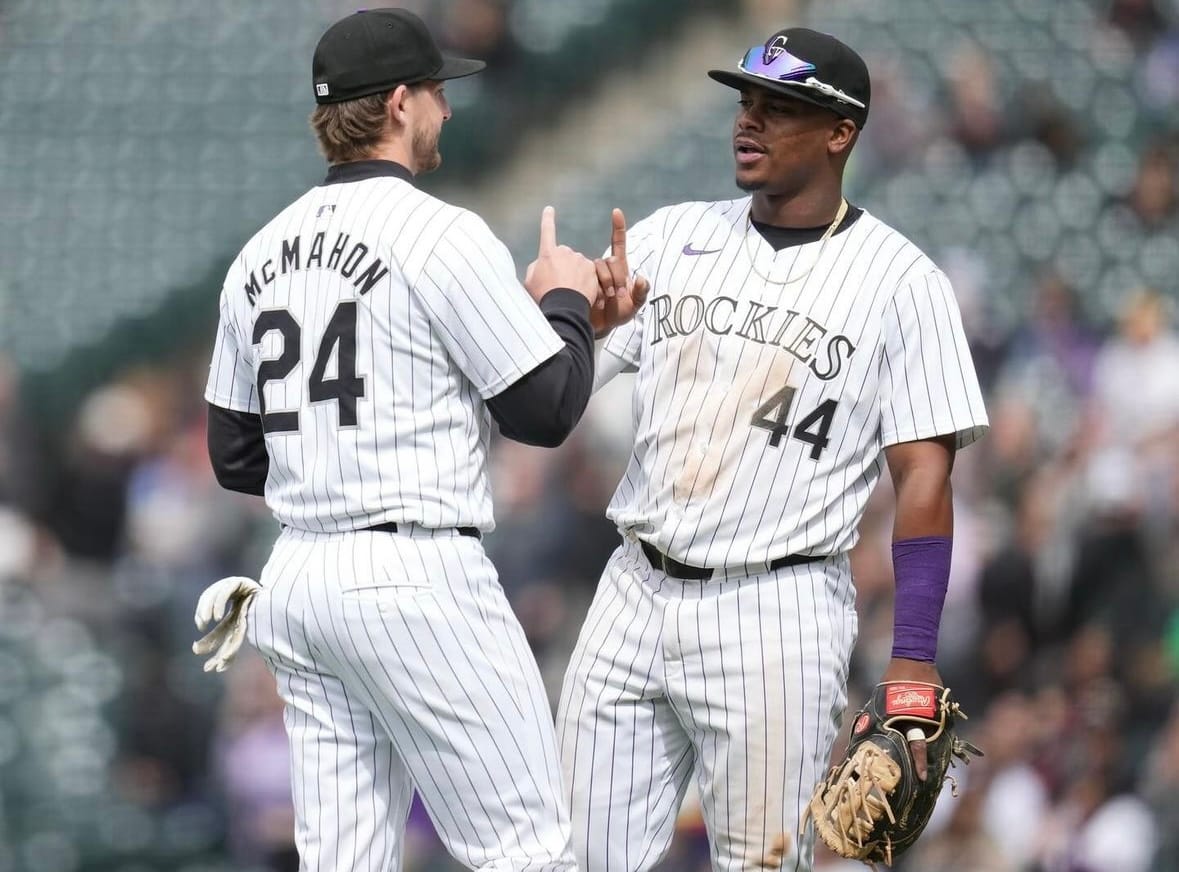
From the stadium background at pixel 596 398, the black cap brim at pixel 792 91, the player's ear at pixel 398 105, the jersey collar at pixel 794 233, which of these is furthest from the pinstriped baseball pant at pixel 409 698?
the stadium background at pixel 596 398

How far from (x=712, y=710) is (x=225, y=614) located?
3.20 feet

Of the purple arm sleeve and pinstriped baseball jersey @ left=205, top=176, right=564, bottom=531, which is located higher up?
pinstriped baseball jersey @ left=205, top=176, right=564, bottom=531

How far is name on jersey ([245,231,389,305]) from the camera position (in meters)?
3.14

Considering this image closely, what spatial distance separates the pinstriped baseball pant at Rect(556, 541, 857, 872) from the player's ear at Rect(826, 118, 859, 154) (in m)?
0.84

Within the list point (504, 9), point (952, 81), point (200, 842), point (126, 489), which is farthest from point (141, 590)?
point (952, 81)

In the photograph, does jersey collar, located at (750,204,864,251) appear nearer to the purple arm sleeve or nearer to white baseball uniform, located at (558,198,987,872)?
white baseball uniform, located at (558,198,987,872)

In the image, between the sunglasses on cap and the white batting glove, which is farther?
the sunglasses on cap

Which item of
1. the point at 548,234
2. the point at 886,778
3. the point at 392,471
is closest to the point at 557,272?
the point at 548,234

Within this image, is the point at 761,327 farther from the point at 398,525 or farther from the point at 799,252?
the point at 398,525

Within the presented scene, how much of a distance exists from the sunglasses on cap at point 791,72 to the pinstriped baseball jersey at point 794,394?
0.30 m

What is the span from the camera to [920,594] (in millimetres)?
3387

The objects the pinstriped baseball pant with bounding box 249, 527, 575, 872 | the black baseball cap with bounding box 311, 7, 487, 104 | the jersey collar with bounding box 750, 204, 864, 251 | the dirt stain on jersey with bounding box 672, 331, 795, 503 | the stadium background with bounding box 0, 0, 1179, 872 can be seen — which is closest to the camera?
the pinstriped baseball pant with bounding box 249, 527, 575, 872

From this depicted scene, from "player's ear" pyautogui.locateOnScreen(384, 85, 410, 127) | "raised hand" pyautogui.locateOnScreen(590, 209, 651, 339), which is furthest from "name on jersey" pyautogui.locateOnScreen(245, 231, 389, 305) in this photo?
"raised hand" pyautogui.locateOnScreen(590, 209, 651, 339)

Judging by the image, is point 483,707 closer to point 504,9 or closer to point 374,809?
point 374,809
